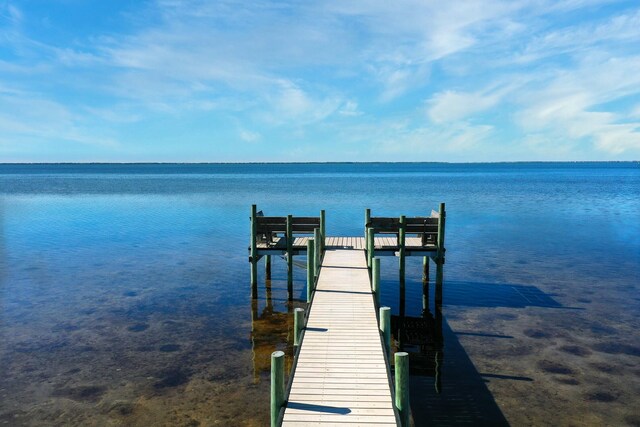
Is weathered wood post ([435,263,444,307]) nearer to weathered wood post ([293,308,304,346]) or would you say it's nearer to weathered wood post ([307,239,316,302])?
weathered wood post ([307,239,316,302])

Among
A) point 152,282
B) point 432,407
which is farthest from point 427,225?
point 152,282

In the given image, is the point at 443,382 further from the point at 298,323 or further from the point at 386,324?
the point at 298,323

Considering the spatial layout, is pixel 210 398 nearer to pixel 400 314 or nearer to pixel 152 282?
pixel 400 314

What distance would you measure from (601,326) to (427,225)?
699 centimetres

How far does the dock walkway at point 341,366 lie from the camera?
8164 millimetres

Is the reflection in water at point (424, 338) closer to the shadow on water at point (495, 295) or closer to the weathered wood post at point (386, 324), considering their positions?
the shadow on water at point (495, 295)

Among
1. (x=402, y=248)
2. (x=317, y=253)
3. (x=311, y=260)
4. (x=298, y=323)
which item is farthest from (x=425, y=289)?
(x=298, y=323)

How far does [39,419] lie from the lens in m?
11.2

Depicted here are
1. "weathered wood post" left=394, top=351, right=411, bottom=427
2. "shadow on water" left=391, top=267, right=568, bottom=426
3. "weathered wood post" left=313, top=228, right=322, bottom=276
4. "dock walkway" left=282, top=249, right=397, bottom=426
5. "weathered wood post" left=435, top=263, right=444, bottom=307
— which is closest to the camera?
"dock walkway" left=282, top=249, right=397, bottom=426

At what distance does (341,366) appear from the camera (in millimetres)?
9891

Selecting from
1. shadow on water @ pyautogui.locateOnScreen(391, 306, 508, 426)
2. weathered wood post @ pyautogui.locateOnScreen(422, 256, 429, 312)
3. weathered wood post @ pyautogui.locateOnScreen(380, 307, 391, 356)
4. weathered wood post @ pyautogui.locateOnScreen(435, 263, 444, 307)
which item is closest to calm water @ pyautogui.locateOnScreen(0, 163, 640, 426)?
shadow on water @ pyautogui.locateOnScreen(391, 306, 508, 426)

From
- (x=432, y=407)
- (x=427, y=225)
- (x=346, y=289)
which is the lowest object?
(x=432, y=407)

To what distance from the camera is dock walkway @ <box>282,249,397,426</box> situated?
8.16 metres

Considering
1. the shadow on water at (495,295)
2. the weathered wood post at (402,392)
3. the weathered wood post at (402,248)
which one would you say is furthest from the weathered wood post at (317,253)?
the weathered wood post at (402,392)
